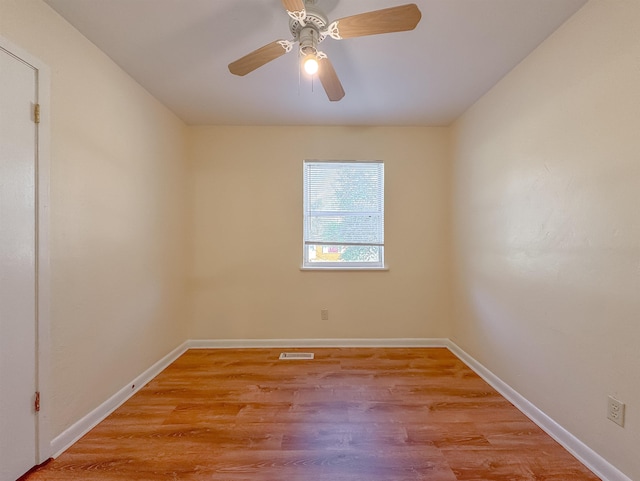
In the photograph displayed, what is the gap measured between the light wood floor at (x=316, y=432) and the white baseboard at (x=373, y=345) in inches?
2.2

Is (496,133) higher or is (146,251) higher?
(496,133)

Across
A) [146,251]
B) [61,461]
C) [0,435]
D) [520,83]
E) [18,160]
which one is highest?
[520,83]

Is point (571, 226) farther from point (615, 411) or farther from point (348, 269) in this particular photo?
point (348, 269)

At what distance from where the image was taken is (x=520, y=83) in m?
2.01

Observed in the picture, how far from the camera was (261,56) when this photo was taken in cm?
157

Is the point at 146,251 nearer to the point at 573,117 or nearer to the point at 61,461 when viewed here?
the point at 61,461

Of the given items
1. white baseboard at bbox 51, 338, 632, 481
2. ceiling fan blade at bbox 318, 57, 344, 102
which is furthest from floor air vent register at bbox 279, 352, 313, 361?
ceiling fan blade at bbox 318, 57, 344, 102

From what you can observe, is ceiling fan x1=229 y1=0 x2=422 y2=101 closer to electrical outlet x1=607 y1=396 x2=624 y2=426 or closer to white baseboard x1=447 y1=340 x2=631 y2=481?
electrical outlet x1=607 y1=396 x2=624 y2=426

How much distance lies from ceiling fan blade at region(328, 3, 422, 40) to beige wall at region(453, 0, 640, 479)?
104 centimetres

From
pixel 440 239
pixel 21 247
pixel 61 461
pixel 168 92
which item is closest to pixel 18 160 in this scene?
pixel 21 247

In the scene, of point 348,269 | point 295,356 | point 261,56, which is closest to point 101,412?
point 295,356

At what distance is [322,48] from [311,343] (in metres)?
2.74

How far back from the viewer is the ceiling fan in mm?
1257

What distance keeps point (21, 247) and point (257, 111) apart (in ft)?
6.83
